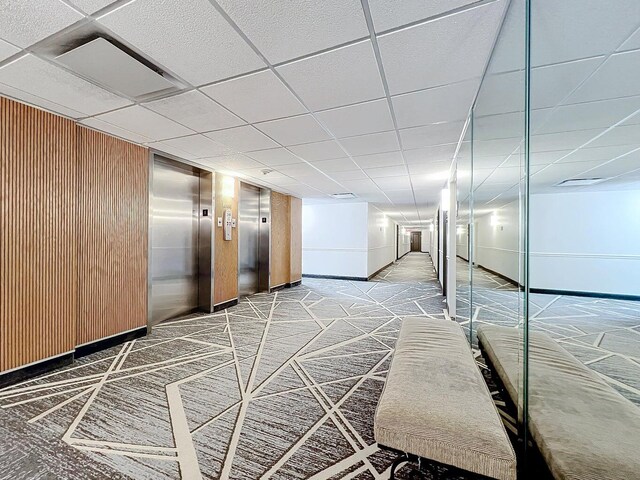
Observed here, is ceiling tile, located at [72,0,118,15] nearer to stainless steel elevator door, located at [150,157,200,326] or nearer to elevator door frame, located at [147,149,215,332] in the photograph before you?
stainless steel elevator door, located at [150,157,200,326]

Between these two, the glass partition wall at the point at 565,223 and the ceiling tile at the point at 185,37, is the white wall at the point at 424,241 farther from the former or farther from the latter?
the ceiling tile at the point at 185,37

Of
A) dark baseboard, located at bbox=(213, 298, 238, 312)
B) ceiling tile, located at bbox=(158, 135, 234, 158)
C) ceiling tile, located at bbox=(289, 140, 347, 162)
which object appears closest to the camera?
ceiling tile, located at bbox=(158, 135, 234, 158)

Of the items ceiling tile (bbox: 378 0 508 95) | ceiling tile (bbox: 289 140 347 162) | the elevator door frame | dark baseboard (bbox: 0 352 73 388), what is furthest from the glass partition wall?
the elevator door frame

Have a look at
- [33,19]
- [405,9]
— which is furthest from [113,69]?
[405,9]

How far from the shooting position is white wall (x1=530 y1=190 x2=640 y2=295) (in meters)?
1.64

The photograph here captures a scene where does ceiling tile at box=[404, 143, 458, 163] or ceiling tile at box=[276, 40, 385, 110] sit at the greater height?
ceiling tile at box=[276, 40, 385, 110]

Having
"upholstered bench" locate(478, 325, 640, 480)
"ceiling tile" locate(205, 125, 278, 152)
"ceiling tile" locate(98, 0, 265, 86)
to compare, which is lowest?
"upholstered bench" locate(478, 325, 640, 480)

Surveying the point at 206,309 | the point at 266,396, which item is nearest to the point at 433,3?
the point at 266,396

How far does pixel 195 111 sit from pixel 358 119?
1853 millimetres

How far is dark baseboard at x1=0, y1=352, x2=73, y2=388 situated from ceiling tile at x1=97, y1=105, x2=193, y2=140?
285cm

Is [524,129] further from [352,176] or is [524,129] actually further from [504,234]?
[352,176]

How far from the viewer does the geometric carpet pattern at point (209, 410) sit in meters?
1.76

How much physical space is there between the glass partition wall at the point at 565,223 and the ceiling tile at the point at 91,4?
8.06 feet

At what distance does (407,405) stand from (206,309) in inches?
197
